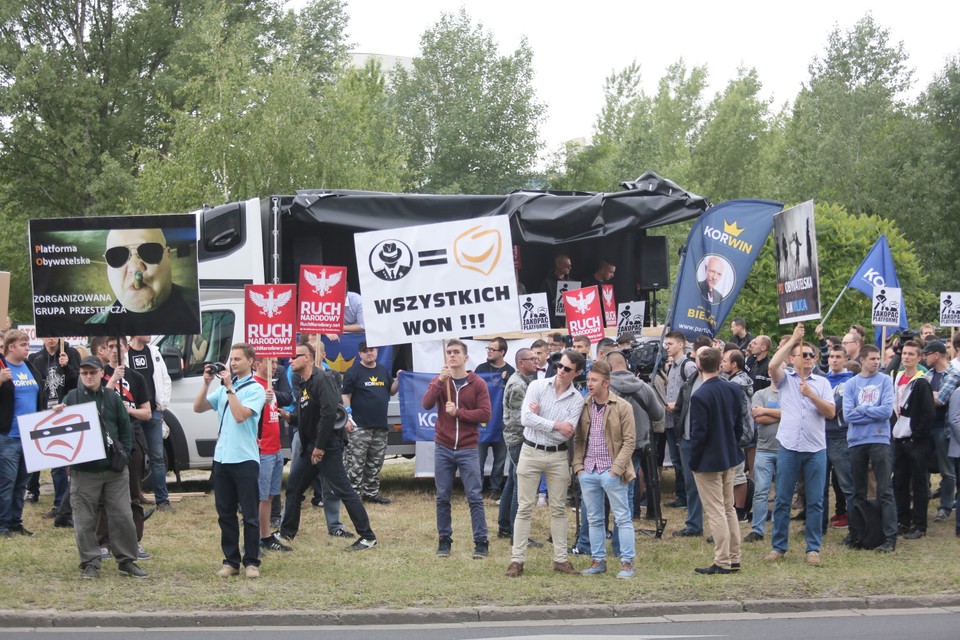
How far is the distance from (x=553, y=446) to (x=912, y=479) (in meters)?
4.59

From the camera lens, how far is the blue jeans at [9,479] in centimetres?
1172

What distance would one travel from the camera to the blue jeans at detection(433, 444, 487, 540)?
36.3 ft

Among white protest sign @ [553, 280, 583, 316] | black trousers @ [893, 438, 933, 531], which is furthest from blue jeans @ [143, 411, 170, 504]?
black trousers @ [893, 438, 933, 531]

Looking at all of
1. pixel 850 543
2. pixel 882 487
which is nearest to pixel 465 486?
pixel 850 543

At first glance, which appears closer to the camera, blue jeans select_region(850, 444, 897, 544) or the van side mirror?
blue jeans select_region(850, 444, 897, 544)

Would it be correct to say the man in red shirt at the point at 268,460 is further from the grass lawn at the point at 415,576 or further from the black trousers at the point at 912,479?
the black trousers at the point at 912,479

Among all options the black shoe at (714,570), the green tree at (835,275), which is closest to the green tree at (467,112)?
the green tree at (835,275)

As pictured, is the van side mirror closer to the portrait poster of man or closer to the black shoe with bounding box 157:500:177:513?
the black shoe with bounding box 157:500:177:513

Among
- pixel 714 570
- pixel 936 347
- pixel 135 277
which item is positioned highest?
pixel 135 277

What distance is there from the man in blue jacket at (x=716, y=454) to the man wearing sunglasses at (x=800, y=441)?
0.59 m

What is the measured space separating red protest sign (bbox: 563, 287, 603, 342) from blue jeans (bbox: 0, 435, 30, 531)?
673cm

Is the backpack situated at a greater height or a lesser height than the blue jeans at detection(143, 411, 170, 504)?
lesser

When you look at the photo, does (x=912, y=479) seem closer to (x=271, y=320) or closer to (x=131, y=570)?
(x=271, y=320)

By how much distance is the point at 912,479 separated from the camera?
1252cm
